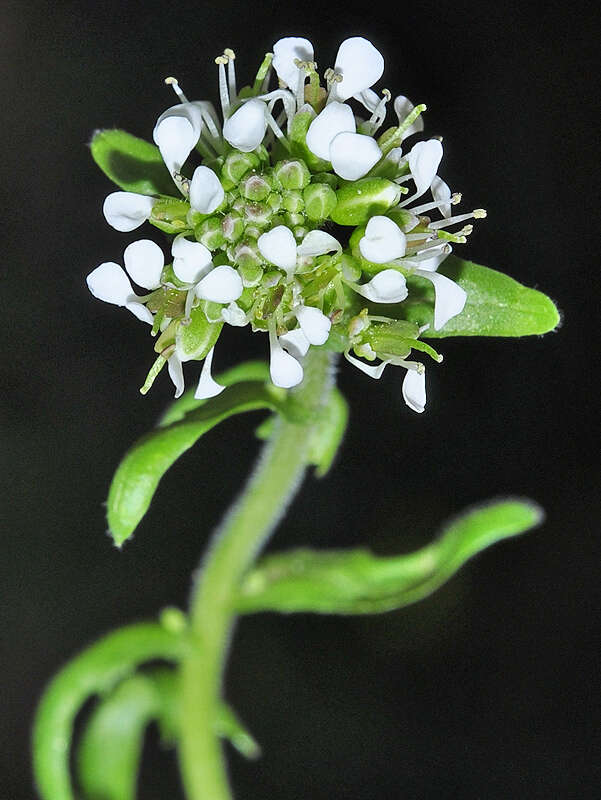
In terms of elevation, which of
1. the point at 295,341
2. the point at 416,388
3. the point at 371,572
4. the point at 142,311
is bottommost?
the point at 371,572

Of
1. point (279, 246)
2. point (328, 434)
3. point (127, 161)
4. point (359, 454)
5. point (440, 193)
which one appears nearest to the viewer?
point (279, 246)

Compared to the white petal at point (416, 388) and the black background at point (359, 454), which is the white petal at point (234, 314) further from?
the black background at point (359, 454)

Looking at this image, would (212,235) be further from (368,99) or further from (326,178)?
(368,99)

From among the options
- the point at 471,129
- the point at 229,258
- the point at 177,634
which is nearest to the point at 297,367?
the point at 229,258

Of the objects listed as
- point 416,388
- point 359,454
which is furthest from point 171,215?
point 359,454

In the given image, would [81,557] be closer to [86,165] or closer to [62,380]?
[62,380]

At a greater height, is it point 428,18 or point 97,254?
point 428,18

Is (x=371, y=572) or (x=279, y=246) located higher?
(x=279, y=246)
